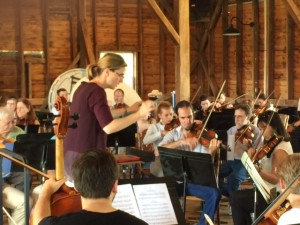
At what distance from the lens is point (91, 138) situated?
4.20 m

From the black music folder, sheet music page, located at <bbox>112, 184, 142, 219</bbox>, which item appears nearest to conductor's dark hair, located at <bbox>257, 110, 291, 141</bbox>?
the black music folder

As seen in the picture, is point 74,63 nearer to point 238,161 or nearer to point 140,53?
point 140,53

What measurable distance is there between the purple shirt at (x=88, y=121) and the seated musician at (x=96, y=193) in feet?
4.67

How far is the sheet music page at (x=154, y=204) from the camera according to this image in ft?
14.0

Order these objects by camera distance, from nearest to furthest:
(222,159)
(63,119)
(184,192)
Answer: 1. (63,119)
2. (184,192)
3. (222,159)

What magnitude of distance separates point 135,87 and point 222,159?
818cm

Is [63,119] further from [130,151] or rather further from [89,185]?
[130,151]

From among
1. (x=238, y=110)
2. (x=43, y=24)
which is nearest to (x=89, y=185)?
(x=238, y=110)

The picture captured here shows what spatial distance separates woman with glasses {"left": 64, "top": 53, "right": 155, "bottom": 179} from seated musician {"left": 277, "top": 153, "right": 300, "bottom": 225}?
999 millimetres

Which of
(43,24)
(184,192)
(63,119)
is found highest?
(43,24)

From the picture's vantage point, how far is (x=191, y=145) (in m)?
6.05

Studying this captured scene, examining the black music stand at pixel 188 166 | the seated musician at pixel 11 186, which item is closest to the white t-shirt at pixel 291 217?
the black music stand at pixel 188 166

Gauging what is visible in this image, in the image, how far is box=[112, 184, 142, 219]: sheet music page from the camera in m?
4.20

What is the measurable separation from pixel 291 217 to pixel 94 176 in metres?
1.12
